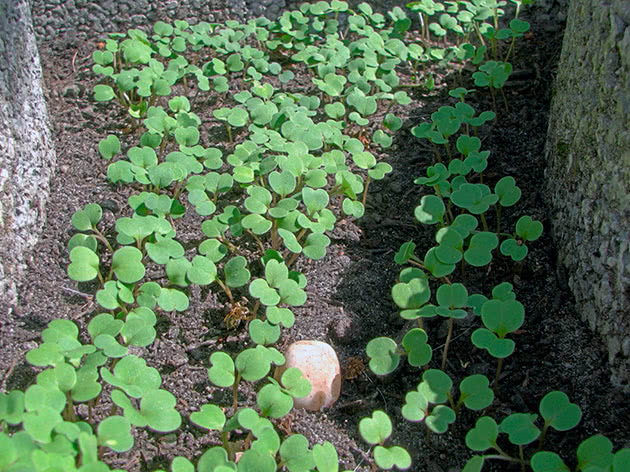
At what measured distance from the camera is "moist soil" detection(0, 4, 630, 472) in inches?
67.9

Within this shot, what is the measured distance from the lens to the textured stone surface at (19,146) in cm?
204

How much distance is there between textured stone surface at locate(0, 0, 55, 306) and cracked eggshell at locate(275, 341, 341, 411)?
81cm

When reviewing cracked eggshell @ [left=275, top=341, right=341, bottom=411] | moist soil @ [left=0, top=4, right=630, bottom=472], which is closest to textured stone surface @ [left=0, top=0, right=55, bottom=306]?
moist soil @ [left=0, top=4, right=630, bottom=472]

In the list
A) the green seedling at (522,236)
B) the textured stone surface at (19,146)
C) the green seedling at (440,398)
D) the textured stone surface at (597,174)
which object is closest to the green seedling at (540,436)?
the green seedling at (440,398)

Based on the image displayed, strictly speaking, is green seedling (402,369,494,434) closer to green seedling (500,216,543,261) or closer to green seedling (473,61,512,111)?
green seedling (500,216,543,261)

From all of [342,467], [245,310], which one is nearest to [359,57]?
[245,310]

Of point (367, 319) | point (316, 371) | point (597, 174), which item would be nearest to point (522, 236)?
point (597, 174)

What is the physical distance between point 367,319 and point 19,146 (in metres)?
1.16

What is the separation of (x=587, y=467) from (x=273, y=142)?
4.43ft

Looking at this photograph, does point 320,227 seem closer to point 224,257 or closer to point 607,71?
point 224,257

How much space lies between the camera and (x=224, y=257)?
84.5 inches

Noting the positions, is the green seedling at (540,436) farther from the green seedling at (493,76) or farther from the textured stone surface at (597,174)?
the green seedling at (493,76)

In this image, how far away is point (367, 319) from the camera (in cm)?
201

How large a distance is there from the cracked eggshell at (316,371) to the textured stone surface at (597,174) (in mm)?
672
